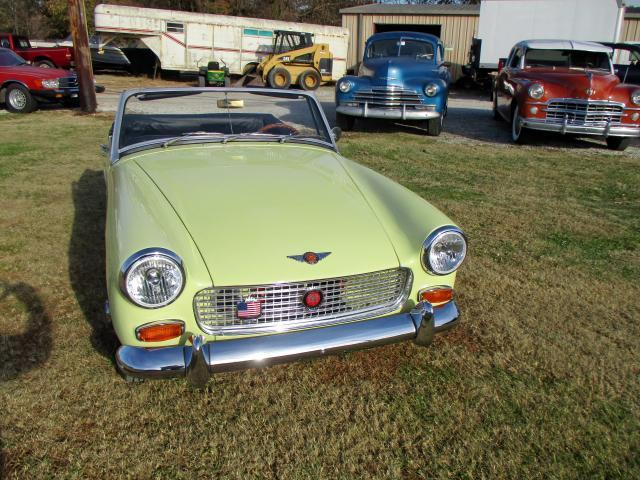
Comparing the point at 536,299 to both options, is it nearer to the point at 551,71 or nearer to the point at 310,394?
the point at 310,394

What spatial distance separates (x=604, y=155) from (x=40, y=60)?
19.5m

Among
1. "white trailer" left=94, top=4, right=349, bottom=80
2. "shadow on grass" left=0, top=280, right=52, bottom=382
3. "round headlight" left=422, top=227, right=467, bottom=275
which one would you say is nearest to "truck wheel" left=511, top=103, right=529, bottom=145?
"round headlight" left=422, top=227, right=467, bottom=275

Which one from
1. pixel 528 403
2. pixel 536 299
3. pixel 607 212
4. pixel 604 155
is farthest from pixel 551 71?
pixel 528 403

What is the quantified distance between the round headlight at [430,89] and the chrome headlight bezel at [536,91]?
1.59 m

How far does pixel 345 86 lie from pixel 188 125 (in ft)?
20.5

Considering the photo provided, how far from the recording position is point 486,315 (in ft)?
10.8

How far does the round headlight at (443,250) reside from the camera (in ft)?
8.25

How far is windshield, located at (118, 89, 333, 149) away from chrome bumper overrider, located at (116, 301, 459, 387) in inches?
68.4

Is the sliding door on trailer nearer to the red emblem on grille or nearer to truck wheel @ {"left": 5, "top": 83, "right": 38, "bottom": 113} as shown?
truck wheel @ {"left": 5, "top": 83, "right": 38, "bottom": 113}

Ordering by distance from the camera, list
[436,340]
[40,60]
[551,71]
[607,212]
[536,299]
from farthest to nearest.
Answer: [40,60], [551,71], [607,212], [536,299], [436,340]

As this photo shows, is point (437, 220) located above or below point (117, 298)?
above

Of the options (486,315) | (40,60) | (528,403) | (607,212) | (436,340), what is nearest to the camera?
(528,403)

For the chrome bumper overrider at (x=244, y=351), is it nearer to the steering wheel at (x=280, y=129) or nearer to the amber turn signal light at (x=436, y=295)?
the amber turn signal light at (x=436, y=295)

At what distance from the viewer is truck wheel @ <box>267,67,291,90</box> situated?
58.9ft
